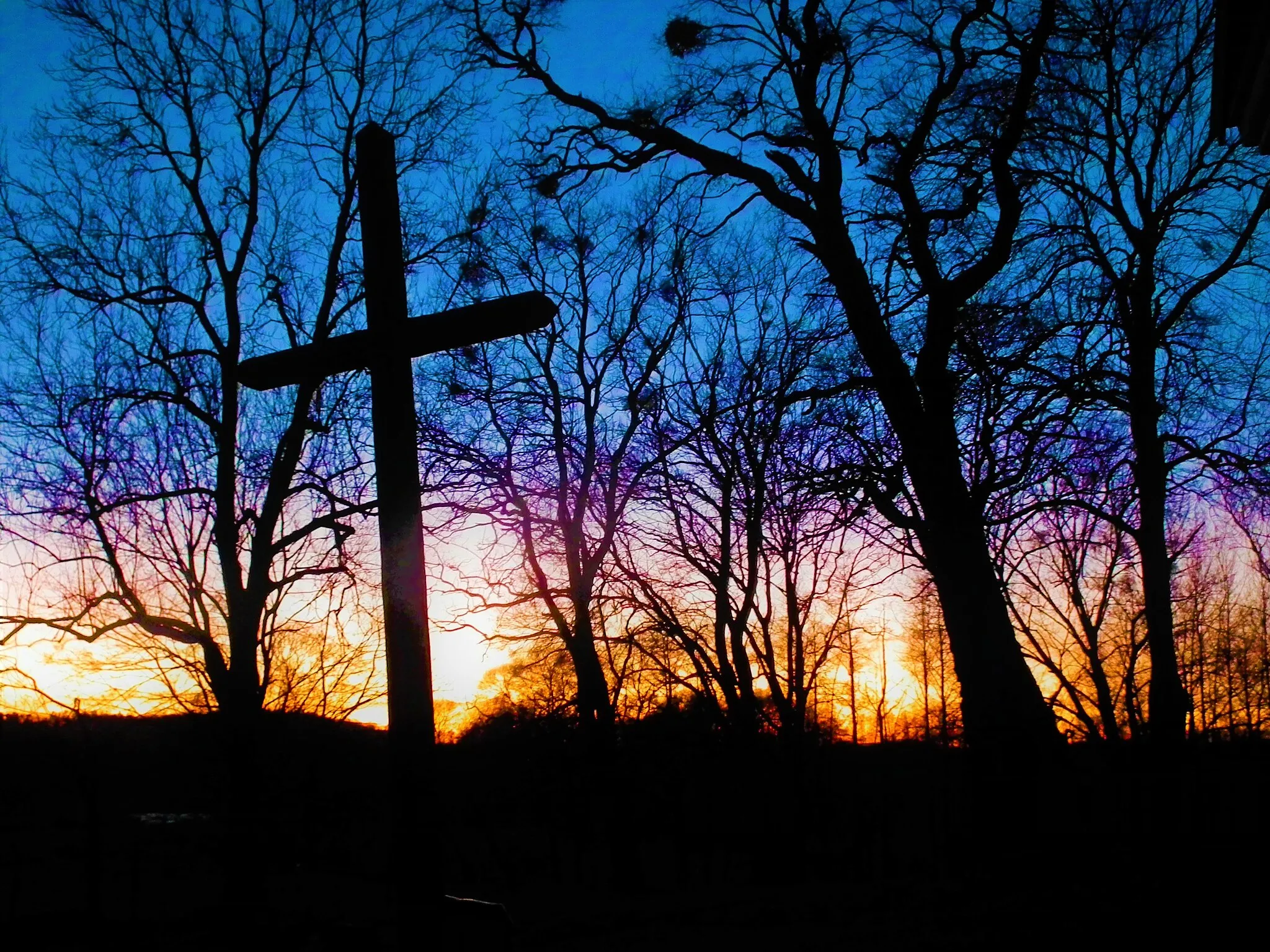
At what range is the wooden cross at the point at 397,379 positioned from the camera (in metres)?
3.60

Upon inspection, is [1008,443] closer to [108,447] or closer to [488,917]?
[488,917]

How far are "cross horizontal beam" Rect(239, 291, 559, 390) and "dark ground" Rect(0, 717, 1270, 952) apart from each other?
1747 mm

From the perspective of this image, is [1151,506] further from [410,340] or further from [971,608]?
[410,340]

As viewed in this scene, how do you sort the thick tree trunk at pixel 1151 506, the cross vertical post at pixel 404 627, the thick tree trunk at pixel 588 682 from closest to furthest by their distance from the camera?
the cross vertical post at pixel 404 627
the thick tree trunk at pixel 1151 506
the thick tree trunk at pixel 588 682

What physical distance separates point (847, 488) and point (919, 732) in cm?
3163

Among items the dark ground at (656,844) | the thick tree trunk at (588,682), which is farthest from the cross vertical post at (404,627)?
the thick tree trunk at (588,682)

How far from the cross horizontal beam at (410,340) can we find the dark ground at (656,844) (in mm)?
1747

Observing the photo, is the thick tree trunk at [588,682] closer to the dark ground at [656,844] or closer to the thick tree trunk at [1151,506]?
the dark ground at [656,844]

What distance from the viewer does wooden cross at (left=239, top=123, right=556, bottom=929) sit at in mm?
3600

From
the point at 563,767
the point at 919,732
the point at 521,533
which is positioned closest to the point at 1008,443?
the point at 521,533

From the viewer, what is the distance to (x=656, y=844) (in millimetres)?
20656

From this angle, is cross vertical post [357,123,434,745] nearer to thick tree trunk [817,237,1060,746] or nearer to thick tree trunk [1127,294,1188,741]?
thick tree trunk [817,237,1060,746]

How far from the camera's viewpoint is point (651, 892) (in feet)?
53.3

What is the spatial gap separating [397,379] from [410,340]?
8.3 inches
